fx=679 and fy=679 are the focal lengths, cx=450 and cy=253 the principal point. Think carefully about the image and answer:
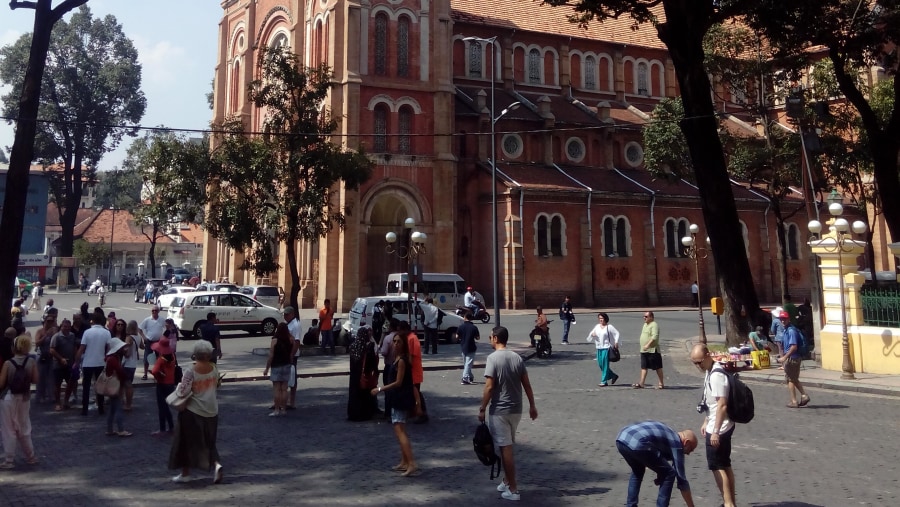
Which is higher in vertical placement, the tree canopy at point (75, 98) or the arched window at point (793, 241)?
the tree canopy at point (75, 98)

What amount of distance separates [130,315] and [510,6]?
31297 millimetres

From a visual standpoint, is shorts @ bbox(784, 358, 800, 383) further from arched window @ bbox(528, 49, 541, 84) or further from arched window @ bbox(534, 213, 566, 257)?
arched window @ bbox(528, 49, 541, 84)

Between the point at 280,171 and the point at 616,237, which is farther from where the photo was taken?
the point at 616,237

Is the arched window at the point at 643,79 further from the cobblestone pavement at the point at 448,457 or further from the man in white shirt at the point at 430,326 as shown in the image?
the cobblestone pavement at the point at 448,457

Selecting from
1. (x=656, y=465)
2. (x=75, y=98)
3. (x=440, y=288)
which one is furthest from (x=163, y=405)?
(x=75, y=98)

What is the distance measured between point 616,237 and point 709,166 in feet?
71.8

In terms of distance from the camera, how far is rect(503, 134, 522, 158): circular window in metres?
39.9

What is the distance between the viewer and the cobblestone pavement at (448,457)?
654 cm

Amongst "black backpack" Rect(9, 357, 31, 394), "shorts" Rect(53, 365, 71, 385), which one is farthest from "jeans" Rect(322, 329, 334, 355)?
"black backpack" Rect(9, 357, 31, 394)

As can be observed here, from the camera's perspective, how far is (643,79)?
50000 millimetres

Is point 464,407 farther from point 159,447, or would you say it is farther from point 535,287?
point 535,287

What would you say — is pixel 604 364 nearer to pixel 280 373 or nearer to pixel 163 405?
pixel 280 373

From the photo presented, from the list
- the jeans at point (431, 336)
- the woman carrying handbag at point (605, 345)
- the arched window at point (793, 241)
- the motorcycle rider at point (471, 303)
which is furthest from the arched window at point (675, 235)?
the woman carrying handbag at point (605, 345)

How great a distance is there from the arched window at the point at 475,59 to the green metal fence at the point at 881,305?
31.5 meters
